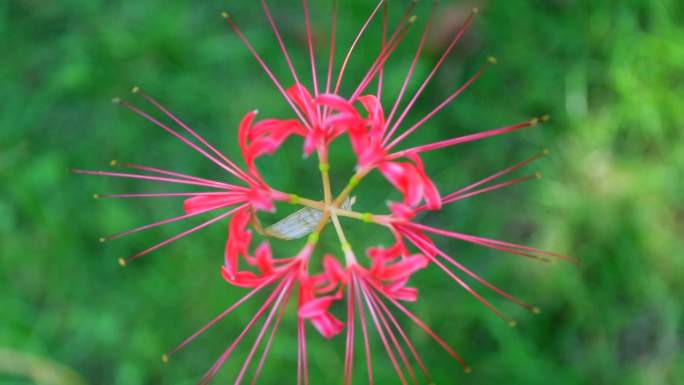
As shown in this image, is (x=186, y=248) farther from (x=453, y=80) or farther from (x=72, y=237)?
(x=453, y=80)

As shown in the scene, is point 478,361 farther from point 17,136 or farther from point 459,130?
point 17,136

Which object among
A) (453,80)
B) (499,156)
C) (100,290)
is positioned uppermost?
(453,80)

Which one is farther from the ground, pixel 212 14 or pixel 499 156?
pixel 212 14

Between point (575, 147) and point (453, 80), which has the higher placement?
point (453, 80)

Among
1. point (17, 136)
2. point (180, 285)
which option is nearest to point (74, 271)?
point (180, 285)

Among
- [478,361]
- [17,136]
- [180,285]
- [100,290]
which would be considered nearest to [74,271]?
[100,290]

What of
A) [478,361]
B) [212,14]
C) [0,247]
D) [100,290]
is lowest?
[478,361]
